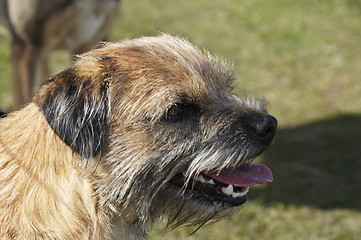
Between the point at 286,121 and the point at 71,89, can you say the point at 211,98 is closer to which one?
the point at 71,89

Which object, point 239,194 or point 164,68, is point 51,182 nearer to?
point 164,68

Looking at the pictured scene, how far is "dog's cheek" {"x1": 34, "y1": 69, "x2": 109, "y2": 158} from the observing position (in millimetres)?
2445

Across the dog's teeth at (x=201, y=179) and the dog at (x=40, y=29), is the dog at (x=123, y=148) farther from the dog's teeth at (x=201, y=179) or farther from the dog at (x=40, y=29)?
the dog at (x=40, y=29)

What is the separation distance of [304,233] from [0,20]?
375cm

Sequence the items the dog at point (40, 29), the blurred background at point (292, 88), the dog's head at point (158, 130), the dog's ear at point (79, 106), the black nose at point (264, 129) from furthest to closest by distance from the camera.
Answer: the dog at point (40, 29)
the blurred background at point (292, 88)
the black nose at point (264, 129)
the dog's head at point (158, 130)
the dog's ear at point (79, 106)

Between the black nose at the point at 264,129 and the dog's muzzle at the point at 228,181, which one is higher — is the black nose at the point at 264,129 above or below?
above

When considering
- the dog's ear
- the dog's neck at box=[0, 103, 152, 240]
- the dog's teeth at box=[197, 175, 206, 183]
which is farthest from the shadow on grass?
the dog's ear

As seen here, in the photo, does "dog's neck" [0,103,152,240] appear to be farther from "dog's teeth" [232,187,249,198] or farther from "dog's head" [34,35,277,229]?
"dog's teeth" [232,187,249,198]

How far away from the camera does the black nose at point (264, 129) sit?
271 cm

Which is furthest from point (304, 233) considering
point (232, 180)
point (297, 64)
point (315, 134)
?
point (297, 64)

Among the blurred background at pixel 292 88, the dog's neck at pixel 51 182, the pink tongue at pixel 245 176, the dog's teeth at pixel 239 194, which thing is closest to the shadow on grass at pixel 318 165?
the blurred background at pixel 292 88

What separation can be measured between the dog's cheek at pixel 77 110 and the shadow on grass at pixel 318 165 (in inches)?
119

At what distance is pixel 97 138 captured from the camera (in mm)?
2539

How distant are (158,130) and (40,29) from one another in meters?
3.02
